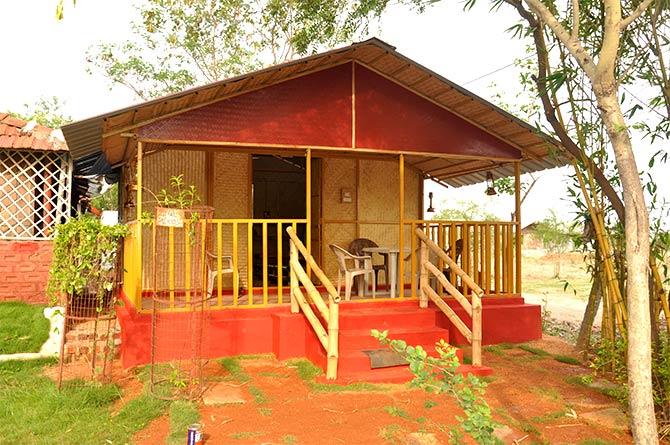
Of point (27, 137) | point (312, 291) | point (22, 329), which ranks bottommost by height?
point (22, 329)

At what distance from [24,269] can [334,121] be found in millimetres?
5455

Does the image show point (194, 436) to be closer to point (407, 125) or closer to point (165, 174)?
point (407, 125)

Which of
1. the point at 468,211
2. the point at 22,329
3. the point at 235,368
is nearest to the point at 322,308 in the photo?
the point at 235,368

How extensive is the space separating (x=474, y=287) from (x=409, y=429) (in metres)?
2.28

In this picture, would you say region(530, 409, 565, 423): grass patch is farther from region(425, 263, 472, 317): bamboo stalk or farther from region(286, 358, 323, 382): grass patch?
region(286, 358, 323, 382): grass patch

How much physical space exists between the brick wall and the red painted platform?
2218mm

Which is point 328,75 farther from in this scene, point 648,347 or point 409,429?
point 648,347

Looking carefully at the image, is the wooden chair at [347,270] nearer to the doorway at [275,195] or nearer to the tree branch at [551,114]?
the tree branch at [551,114]

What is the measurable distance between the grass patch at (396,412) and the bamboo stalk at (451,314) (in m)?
1.75

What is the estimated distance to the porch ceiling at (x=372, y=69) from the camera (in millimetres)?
6180

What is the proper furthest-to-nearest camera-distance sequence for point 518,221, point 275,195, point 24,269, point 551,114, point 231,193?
point 275,195 → point 231,193 → point 24,269 → point 518,221 → point 551,114

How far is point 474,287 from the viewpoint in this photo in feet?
20.2

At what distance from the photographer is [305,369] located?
5961 mm

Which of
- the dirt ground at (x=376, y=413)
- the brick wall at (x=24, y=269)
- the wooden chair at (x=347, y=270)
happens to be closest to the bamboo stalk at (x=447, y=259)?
the wooden chair at (x=347, y=270)
